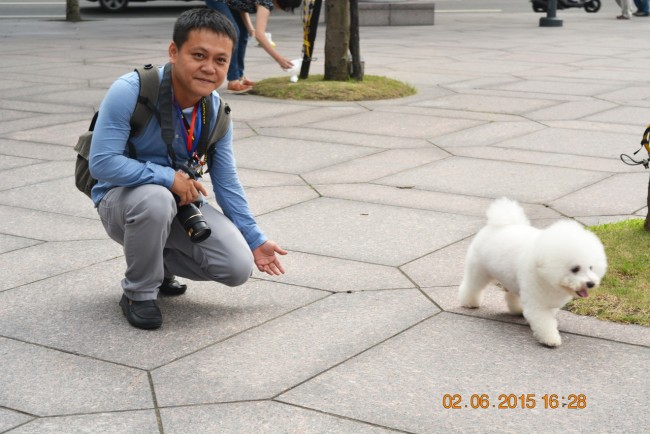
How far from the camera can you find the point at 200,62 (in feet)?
12.8

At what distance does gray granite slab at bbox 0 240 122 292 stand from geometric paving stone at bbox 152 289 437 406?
4.17 feet

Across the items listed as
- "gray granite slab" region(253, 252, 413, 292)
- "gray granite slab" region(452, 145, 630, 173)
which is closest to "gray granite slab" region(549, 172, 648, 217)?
"gray granite slab" region(452, 145, 630, 173)

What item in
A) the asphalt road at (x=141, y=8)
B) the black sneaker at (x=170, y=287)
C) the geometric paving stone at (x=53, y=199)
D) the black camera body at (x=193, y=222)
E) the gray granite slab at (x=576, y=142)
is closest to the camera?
the black camera body at (x=193, y=222)

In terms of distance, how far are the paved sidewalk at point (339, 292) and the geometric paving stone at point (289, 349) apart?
0.01m

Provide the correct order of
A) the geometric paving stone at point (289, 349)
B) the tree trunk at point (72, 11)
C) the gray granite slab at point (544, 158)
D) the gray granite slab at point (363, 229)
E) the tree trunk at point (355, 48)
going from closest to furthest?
1. the geometric paving stone at point (289, 349)
2. the gray granite slab at point (363, 229)
3. the gray granite slab at point (544, 158)
4. the tree trunk at point (355, 48)
5. the tree trunk at point (72, 11)

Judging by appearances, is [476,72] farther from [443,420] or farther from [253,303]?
[443,420]

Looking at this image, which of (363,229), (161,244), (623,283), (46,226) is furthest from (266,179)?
(623,283)

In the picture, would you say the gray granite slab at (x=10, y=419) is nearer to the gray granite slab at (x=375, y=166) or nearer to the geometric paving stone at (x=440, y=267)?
the geometric paving stone at (x=440, y=267)

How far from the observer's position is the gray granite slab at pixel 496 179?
20.6 feet

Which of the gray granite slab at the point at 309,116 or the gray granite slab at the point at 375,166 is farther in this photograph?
the gray granite slab at the point at 309,116

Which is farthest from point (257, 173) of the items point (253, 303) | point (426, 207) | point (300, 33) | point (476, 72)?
point (300, 33)

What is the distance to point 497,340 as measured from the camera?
154 inches

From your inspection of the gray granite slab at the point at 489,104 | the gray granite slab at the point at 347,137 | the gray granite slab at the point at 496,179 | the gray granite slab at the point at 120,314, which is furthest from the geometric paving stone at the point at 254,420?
the gray granite slab at the point at 489,104
